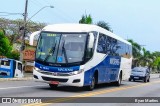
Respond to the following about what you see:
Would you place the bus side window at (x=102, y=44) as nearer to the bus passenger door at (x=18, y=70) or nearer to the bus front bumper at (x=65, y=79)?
the bus front bumper at (x=65, y=79)

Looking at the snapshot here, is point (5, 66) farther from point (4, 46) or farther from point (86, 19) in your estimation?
point (86, 19)

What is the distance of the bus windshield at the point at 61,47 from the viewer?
799 inches

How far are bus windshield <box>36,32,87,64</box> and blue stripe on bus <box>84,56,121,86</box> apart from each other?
3.97 feet

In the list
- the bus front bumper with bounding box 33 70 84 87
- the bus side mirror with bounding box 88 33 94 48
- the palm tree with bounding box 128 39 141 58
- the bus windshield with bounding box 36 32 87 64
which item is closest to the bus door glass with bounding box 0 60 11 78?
the bus windshield with bounding box 36 32 87 64

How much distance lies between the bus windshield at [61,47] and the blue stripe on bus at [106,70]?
3.97ft

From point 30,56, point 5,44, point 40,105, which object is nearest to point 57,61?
point 40,105

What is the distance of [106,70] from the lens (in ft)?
83.7

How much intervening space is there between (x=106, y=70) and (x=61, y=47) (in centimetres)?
580

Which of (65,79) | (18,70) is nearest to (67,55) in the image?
(65,79)

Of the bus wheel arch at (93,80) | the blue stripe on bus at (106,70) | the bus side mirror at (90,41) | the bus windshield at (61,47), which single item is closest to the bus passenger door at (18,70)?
the blue stripe on bus at (106,70)

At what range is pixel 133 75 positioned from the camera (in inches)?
1750

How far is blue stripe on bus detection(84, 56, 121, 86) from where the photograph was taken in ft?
70.7

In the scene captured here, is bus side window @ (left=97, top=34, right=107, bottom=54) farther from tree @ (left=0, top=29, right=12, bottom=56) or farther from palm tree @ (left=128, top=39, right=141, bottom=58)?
palm tree @ (left=128, top=39, right=141, bottom=58)

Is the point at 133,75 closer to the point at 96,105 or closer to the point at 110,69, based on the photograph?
the point at 110,69
